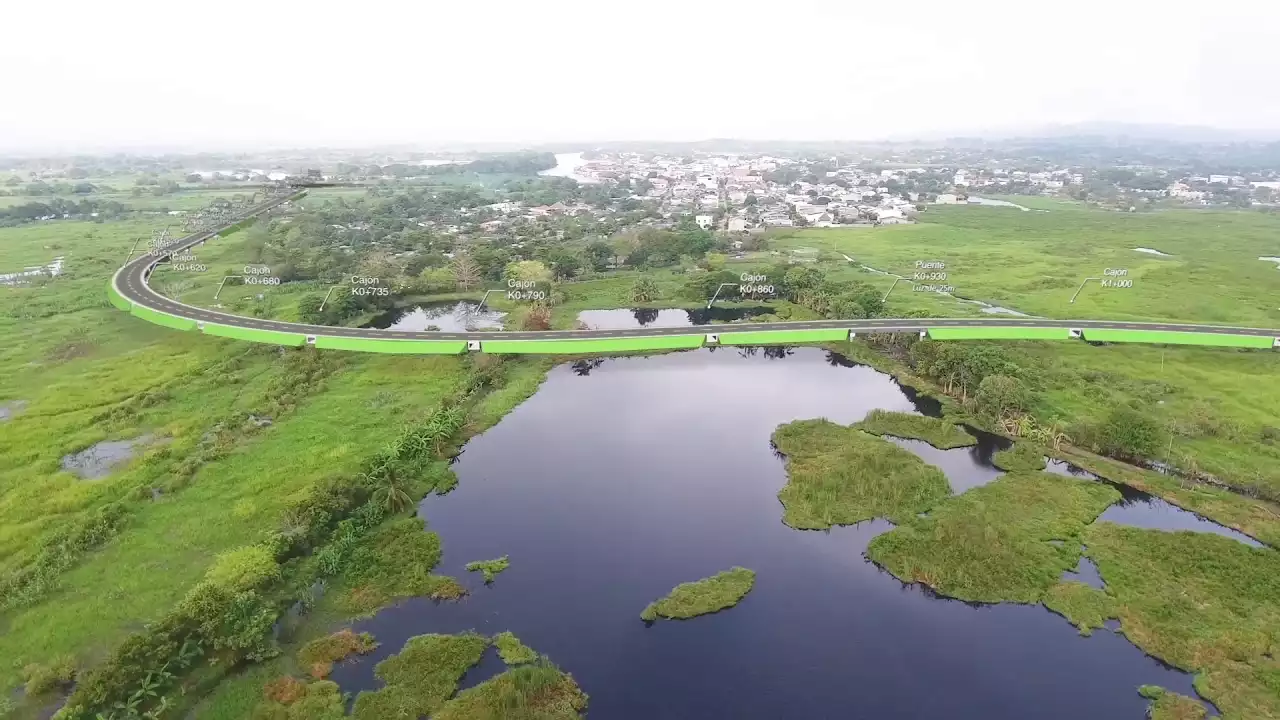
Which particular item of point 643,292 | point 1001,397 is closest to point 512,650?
point 1001,397

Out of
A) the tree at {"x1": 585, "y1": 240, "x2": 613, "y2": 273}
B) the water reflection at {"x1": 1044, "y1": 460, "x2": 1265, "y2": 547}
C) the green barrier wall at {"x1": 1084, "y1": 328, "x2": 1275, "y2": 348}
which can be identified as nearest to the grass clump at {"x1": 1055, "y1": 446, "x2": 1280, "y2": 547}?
the water reflection at {"x1": 1044, "y1": 460, "x2": 1265, "y2": 547}

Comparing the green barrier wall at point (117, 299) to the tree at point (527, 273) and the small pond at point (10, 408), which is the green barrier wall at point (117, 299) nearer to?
the small pond at point (10, 408)

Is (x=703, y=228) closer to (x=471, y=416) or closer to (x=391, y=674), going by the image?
(x=471, y=416)

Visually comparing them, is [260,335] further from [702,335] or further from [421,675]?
[421,675]

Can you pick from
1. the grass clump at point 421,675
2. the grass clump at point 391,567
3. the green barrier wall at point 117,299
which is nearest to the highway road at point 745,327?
the green barrier wall at point 117,299

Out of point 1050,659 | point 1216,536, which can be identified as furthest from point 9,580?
point 1216,536
